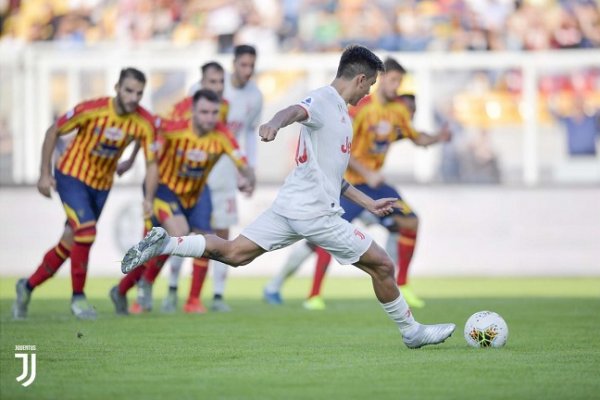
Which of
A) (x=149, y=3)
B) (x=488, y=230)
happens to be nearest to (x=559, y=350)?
(x=488, y=230)

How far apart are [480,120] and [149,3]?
323 inches

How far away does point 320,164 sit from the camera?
937cm

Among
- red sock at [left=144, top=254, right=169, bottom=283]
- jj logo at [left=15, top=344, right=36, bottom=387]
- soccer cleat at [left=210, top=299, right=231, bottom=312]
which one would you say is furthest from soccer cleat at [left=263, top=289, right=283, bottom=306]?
jj logo at [left=15, top=344, right=36, bottom=387]

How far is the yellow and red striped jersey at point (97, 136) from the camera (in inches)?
500

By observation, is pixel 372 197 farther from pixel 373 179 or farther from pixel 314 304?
pixel 314 304

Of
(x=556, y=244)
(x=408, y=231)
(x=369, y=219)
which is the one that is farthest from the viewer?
(x=556, y=244)

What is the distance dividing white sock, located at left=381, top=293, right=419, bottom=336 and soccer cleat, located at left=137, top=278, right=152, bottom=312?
4.75m

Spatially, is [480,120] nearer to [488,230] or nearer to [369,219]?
[488,230]

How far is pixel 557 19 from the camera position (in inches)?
969

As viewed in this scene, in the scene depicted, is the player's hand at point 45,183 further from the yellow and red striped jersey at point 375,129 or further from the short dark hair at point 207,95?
the yellow and red striped jersey at point 375,129

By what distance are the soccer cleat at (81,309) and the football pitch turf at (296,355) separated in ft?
0.52

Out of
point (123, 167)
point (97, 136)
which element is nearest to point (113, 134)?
point (97, 136)

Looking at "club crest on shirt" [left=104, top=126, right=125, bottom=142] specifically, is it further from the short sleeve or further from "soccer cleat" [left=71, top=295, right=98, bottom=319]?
the short sleeve

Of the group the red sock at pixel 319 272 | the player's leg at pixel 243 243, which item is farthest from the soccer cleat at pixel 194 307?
the player's leg at pixel 243 243
